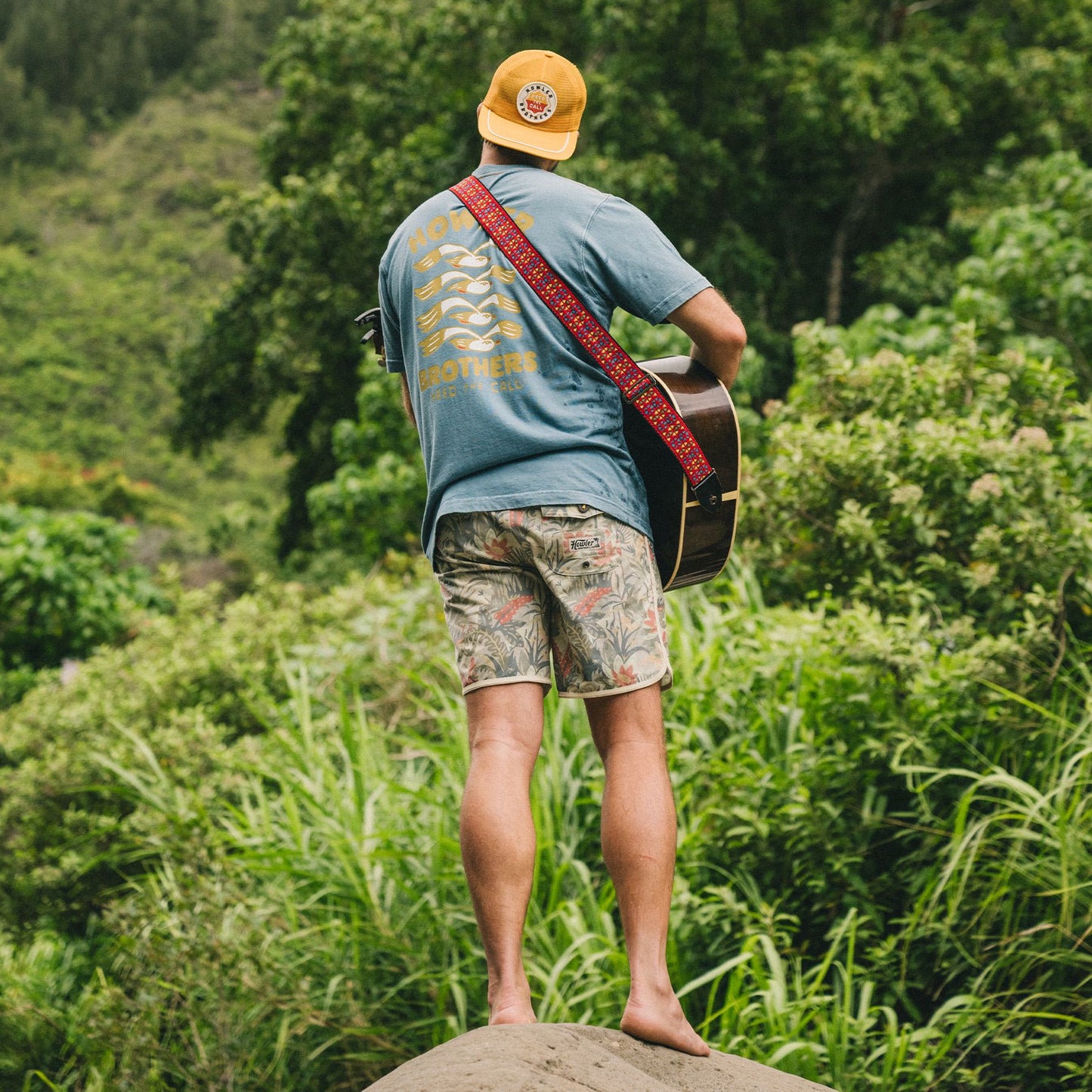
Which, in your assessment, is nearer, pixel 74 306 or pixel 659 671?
pixel 659 671

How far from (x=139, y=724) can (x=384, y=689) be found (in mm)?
1187

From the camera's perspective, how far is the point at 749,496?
4.79 meters

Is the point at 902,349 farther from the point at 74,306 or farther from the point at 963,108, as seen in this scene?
the point at 74,306

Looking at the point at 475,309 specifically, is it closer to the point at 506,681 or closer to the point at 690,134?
the point at 506,681

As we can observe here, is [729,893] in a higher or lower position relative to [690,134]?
lower

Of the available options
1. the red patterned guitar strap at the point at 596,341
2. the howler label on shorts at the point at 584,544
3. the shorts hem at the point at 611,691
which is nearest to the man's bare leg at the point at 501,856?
the shorts hem at the point at 611,691

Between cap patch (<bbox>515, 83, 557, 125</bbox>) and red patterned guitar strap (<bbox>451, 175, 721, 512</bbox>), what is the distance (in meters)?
0.17

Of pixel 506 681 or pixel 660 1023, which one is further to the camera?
pixel 506 681

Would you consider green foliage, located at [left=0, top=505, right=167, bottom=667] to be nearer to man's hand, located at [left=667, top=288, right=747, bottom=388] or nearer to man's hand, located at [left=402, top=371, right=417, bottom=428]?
man's hand, located at [left=402, top=371, right=417, bottom=428]

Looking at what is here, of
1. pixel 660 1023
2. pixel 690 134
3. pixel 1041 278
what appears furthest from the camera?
pixel 690 134

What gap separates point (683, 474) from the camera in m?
2.56

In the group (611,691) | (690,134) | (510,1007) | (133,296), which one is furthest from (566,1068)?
(133,296)

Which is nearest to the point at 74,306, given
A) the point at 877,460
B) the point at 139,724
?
the point at 139,724

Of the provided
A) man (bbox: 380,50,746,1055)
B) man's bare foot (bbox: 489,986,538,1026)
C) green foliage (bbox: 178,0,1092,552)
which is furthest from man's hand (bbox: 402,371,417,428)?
green foliage (bbox: 178,0,1092,552)
